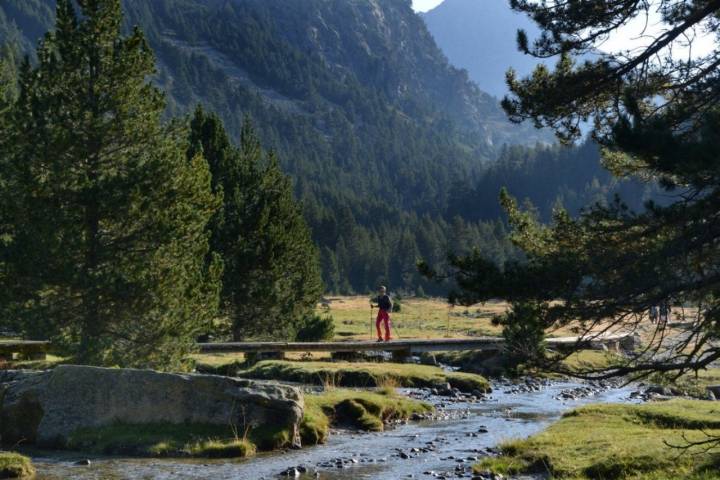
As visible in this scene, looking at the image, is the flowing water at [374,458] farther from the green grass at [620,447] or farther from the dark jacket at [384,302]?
the dark jacket at [384,302]

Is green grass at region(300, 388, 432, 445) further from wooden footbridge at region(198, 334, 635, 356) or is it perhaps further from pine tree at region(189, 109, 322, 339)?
pine tree at region(189, 109, 322, 339)

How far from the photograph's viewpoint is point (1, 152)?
2770 cm

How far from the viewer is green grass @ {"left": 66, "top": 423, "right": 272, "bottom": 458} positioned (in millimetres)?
16562

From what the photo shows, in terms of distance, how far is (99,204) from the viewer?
22.5 m

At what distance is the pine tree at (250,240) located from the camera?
123ft

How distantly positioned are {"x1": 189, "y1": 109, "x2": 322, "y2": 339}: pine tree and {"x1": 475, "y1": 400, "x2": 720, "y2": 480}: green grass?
66.4 ft

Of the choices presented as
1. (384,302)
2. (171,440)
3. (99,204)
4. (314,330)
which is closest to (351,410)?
(171,440)

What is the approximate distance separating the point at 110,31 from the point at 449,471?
1744cm

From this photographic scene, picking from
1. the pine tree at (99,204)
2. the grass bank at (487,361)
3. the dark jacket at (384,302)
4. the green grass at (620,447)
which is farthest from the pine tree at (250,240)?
the green grass at (620,447)

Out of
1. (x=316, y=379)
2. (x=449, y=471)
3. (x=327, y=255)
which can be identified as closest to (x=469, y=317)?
(x=327, y=255)

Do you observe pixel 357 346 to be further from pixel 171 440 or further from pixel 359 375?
pixel 171 440

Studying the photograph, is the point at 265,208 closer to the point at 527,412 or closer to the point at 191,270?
the point at 191,270

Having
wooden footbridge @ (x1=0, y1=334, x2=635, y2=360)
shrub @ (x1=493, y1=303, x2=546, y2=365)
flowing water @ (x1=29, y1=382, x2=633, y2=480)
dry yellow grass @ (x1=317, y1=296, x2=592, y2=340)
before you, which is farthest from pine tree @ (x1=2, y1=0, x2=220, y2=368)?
dry yellow grass @ (x1=317, y1=296, x2=592, y2=340)

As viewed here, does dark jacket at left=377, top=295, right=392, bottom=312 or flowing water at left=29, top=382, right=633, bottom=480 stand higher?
dark jacket at left=377, top=295, right=392, bottom=312
